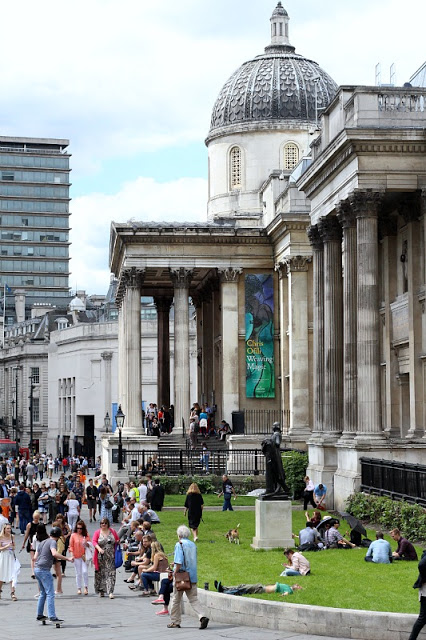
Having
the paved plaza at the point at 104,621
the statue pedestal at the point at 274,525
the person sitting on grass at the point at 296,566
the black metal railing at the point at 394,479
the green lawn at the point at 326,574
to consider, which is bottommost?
the paved plaza at the point at 104,621

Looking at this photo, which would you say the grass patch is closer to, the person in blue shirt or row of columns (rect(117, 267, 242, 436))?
row of columns (rect(117, 267, 242, 436))

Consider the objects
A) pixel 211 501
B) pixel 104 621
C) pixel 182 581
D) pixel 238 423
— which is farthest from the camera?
pixel 238 423

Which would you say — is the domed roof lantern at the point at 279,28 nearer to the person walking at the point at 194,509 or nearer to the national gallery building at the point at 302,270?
the national gallery building at the point at 302,270

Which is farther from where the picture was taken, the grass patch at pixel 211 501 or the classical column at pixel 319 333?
the classical column at pixel 319 333

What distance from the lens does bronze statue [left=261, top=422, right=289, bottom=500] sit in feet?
104

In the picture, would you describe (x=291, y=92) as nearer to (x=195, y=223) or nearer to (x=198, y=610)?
(x=195, y=223)

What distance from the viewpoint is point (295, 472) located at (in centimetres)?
4947

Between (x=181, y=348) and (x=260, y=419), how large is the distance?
16.8ft

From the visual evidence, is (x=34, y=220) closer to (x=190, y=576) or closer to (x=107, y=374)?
(x=107, y=374)

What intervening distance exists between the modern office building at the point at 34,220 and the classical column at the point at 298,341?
379 ft

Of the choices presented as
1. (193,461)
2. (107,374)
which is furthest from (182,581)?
(107,374)

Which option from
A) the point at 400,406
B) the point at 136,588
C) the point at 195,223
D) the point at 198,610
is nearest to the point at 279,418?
the point at 195,223

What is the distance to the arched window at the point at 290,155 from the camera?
231ft

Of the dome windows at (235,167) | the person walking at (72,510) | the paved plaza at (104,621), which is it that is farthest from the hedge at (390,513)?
the dome windows at (235,167)
